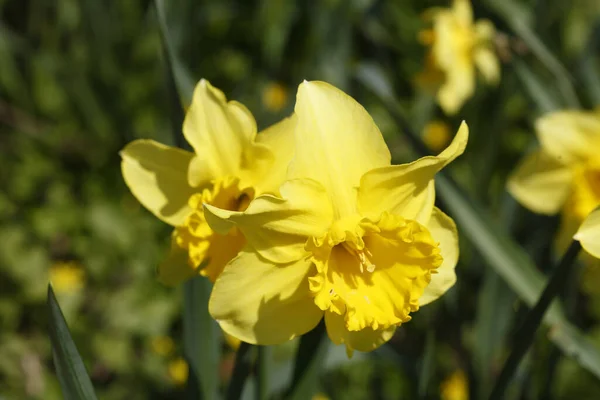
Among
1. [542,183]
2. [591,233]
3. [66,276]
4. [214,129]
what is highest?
[214,129]

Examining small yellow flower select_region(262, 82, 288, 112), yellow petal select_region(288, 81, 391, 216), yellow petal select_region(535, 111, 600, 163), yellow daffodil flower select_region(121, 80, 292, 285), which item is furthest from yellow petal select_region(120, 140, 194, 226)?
small yellow flower select_region(262, 82, 288, 112)

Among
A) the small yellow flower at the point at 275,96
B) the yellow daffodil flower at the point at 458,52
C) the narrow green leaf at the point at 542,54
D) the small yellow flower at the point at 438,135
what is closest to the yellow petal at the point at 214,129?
the narrow green leaf at the point at 542,54

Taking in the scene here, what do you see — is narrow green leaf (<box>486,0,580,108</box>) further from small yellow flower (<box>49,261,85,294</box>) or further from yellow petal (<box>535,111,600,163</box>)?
small yellow flower (<box>49,261,85,294</box>)

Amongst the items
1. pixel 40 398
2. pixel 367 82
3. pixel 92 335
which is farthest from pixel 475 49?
pixel 40 398

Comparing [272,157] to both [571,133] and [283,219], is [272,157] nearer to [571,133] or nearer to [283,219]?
[283,219]

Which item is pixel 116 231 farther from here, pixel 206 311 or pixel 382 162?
pixel 382 162

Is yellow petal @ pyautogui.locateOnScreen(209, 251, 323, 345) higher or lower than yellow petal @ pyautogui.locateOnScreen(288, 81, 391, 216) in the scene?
lower

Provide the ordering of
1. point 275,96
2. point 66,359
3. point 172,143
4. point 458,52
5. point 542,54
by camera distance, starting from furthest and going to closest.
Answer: point 275,96 < point 458,52 < point 172,143 < point 542,54 < point 66,359

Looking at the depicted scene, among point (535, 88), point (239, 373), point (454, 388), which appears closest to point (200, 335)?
point (239, 373)
